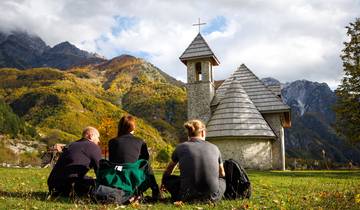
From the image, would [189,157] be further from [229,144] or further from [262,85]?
[262,85]

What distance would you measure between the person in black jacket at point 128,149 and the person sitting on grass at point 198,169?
510 mm

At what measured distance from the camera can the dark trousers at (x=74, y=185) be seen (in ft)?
23.7

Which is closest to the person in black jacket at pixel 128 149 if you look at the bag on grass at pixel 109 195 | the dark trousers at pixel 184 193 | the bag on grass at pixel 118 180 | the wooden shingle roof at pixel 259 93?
the bag on grass at pixel 118 180

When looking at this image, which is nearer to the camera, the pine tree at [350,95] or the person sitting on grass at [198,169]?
the person sitting on grass at [198,169]

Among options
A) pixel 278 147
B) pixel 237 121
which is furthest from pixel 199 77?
pixel 278 147

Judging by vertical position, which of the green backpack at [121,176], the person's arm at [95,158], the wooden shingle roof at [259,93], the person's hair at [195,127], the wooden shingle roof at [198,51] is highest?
the wooden shingle roof at [198,51]

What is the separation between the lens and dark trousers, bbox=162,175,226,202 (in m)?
6.69

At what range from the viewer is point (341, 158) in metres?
186

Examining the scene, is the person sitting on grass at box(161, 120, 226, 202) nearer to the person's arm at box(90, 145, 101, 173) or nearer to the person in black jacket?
the person in black jacket

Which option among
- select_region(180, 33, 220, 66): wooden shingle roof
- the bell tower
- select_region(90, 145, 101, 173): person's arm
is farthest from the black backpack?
select_region(180, 33, 220, 66): wooden shingle roof

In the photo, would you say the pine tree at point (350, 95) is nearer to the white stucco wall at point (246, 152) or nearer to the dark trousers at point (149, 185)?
the white stucco wall at point (246, 152)

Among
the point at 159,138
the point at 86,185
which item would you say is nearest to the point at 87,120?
the point at 159,138

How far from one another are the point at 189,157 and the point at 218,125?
19593 mm

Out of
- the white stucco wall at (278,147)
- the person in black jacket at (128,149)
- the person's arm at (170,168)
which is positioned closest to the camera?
the person in black jacket at (128,149)
